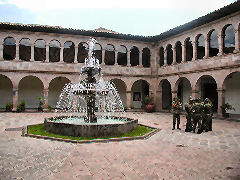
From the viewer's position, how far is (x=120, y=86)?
957 inches

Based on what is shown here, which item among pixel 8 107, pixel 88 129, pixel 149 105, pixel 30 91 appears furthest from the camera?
pixel 30 91

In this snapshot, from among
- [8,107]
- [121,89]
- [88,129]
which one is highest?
[121,89]

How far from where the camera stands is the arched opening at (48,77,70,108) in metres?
22.3

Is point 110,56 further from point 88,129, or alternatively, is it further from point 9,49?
point 88,129

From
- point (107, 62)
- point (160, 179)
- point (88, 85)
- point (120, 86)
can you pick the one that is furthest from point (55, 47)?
point (160, 179)

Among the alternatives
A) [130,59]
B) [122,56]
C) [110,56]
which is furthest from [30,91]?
[130,59]

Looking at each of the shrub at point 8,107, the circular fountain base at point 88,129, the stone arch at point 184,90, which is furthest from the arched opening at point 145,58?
the circular fountain base at point 88,129

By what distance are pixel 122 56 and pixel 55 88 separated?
302 inches

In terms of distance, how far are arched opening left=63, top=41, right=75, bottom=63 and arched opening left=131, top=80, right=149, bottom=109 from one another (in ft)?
25.0

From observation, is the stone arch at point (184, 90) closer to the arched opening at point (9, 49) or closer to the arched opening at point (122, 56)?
the arched opening at point (122, 56)

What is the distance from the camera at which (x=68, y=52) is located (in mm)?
21016

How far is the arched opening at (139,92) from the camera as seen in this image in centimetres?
2434

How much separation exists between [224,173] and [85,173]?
9.47 feet

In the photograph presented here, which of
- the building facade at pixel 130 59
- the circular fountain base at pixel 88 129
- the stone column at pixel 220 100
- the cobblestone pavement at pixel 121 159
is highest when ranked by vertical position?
the building facade at pixel 130 59
